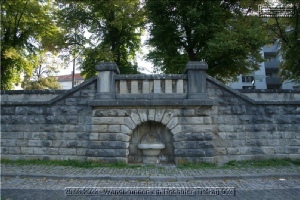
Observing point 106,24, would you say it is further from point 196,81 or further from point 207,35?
point 196,81

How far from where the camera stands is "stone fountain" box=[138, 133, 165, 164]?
315 inches

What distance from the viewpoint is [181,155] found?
7754 millimetres

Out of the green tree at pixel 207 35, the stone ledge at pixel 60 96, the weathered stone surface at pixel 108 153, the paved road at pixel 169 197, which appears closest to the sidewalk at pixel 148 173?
the weathered stone surface at pixel 108 153

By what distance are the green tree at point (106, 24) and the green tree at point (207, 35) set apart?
6.90 feet

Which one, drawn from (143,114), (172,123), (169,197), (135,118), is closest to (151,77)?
(143,114)

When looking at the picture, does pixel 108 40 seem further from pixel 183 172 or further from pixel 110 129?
pixel 183 172

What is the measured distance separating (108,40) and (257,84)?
29571 mm

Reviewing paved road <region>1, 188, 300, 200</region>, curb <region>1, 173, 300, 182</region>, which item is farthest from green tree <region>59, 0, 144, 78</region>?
paved road <region>1, 188, 300, 200</region>

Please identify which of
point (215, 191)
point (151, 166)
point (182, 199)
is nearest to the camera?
point (182, 199)

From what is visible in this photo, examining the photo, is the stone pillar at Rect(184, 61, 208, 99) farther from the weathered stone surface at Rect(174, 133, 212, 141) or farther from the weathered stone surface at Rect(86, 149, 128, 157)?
the weathered stone surface at Rect(86, 149, 128, 157)

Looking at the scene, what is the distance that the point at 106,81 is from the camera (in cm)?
811

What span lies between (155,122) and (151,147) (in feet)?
3.00

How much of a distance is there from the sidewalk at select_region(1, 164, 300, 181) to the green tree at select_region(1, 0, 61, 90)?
1356 centimetres

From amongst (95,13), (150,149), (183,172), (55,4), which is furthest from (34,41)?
(183,172)
